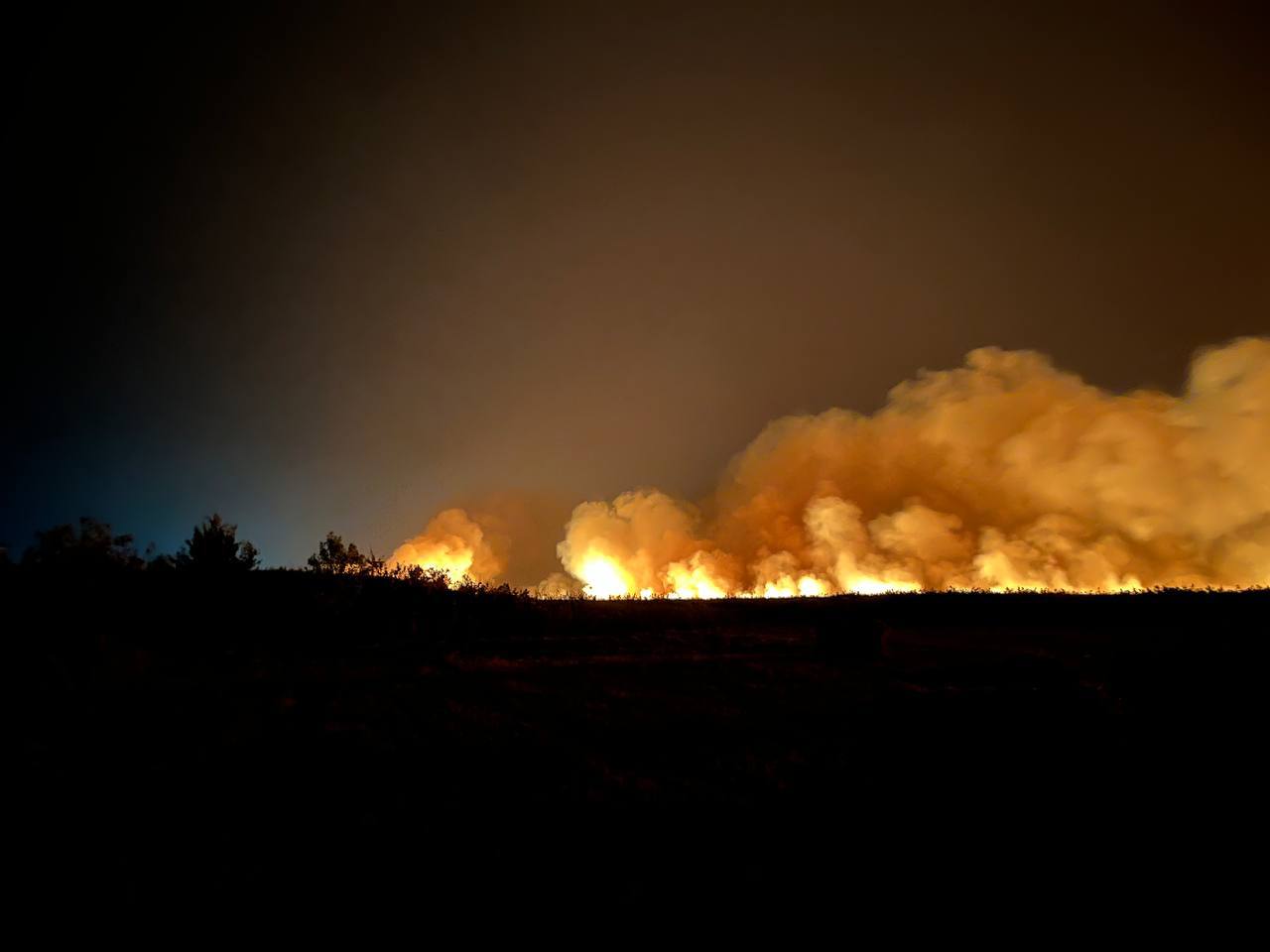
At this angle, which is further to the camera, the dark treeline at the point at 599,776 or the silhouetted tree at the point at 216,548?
the silhouetted tree at the point at 216,548

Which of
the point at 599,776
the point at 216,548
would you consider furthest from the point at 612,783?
the point at 216,548

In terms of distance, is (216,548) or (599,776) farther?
(216,548)

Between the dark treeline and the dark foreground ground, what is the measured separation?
0.16ft

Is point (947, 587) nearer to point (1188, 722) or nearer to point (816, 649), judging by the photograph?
point (816, 649)

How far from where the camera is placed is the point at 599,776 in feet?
27.5

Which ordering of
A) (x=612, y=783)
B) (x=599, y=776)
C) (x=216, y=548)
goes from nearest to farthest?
1. (x=612, y=783)
2. (x=599, y=776)
3. (x=216, y=548)

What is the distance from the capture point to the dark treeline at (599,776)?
18.8 feet

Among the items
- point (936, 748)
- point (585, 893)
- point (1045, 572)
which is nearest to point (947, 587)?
point (1045, 572)

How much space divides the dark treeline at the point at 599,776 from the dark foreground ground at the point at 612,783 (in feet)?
0.16

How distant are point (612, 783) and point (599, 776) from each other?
36 cm

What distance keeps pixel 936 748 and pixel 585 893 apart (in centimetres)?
672

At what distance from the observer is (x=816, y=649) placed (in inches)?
802

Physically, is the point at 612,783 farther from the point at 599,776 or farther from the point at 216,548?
the point at 216,548

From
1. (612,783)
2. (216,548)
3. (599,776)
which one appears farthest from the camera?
(216,548)
